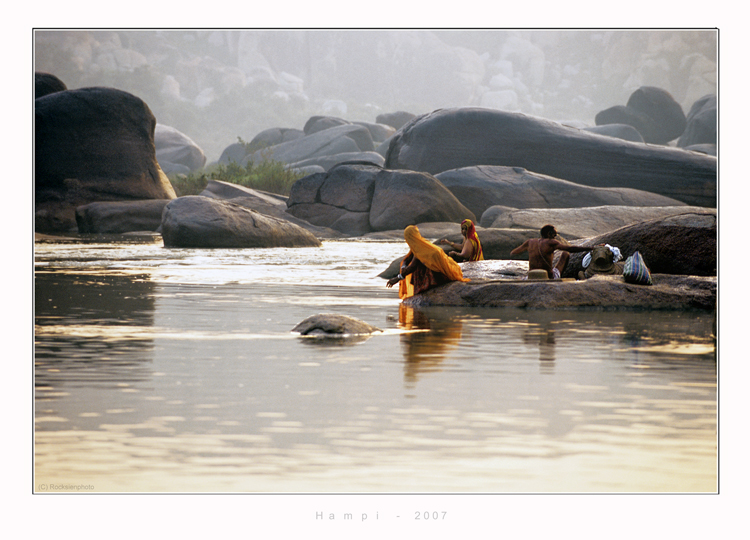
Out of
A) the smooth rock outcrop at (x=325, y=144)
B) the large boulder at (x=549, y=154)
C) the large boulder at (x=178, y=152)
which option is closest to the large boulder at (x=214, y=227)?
the large boulder at (x=549, y=154)

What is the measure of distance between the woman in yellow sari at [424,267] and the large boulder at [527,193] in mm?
16356

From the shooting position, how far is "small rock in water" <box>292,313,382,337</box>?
23.5ft

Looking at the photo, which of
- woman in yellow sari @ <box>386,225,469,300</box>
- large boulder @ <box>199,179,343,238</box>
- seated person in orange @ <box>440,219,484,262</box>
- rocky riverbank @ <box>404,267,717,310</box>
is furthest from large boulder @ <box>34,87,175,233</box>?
rocky riverbank @ <box>404,267,717,310</box>

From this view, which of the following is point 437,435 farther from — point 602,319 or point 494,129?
point 494,129

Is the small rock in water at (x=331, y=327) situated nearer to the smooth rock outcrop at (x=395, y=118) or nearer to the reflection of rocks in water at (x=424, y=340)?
the reflection of rocks in water at (x=424, y=340)

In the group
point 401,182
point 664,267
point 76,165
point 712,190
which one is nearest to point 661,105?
point 712,190

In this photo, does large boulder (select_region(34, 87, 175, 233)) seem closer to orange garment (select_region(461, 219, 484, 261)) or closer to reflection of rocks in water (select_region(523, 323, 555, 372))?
orange garment (select_region(461, 219, 484, 261))

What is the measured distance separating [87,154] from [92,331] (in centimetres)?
1963

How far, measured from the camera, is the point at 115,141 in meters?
26.4

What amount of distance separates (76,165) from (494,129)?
472 inches

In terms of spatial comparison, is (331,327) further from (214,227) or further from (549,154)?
(549,154)

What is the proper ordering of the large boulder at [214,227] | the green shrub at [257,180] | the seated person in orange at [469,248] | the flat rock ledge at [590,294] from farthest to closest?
the green shrub at [257,180]
the large boulder at [214,227]
the seated person in orange at [469,248]
the flat rock ledge at [590,294]

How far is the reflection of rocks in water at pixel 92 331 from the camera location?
18.3 feet

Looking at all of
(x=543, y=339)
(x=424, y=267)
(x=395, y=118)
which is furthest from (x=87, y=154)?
(x=395, y=118)
